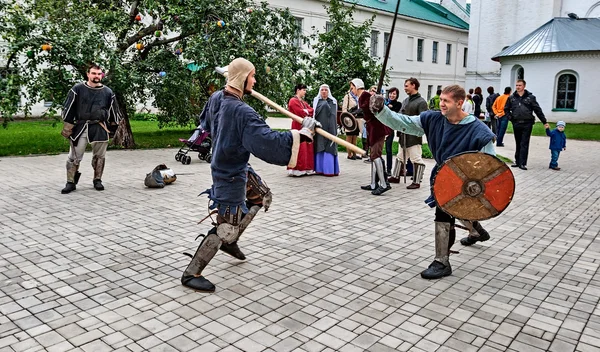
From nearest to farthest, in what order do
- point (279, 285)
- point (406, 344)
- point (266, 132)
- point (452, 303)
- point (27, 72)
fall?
point (406, 344)
point (266, 132)
point (452, 303)
point (279, 285)
point (27, 72)

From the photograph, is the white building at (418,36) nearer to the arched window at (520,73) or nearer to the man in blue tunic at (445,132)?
the arched window at (520,73)

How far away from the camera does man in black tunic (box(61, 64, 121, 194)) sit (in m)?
8.39

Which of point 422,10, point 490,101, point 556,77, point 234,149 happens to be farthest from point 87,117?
point 422,10

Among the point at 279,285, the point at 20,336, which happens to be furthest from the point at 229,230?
the point at 20,336

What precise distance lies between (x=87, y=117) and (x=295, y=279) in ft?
17.0

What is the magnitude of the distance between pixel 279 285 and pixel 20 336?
2.06 metres

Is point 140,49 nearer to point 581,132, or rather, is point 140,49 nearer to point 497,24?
point 581,132

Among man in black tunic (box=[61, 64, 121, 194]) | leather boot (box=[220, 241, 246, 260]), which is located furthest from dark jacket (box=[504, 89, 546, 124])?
leather boot (box=[220, 241, 246, 260])

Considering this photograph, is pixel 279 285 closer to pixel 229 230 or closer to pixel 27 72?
pixel 229 230

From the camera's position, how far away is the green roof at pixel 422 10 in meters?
39.5

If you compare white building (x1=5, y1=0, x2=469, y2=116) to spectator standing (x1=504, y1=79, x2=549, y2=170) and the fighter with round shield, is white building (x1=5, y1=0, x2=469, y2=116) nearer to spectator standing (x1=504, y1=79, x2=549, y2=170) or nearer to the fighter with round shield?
spectator standing (x1=504, y1=79, x2=549, y2=170)

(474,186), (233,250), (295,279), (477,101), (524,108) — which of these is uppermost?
(477,101)

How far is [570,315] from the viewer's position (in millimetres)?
4281

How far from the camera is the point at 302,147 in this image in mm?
10891
